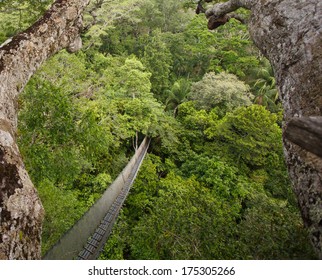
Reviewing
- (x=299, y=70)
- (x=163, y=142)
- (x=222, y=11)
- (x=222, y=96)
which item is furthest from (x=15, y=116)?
(x=222, y=96)

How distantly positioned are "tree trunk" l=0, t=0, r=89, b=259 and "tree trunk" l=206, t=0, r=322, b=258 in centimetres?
126

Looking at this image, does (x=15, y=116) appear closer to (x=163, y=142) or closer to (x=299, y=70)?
(x=299, y=70)

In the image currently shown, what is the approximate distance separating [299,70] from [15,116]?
76.0 inches

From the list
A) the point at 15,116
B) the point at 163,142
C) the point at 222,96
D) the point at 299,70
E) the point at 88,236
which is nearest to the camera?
the point at 299,70

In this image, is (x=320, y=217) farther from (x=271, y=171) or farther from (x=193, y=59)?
(x=193, y=59)

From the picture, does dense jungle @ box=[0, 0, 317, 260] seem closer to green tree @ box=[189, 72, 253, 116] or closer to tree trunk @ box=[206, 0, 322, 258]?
green tree @ box=[189, 72, 253, 116]

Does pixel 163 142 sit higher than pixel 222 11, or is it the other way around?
pixel 222 11

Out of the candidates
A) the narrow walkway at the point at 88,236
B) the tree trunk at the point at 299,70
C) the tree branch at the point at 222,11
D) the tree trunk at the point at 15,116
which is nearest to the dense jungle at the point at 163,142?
the tree trunk at the point at 299,70

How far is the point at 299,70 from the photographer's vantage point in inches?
62.1

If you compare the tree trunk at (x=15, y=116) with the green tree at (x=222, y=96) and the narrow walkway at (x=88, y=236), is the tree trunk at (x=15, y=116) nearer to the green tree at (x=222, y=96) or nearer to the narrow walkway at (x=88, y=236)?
the narrow walkway at (x=88, y=236)

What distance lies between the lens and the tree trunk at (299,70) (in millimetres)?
1285

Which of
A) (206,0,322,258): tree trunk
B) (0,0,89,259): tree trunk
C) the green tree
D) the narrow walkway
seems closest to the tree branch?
(206,0,322,258): tree trunk

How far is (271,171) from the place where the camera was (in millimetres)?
9219

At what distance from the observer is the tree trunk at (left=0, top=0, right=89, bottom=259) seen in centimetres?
116
